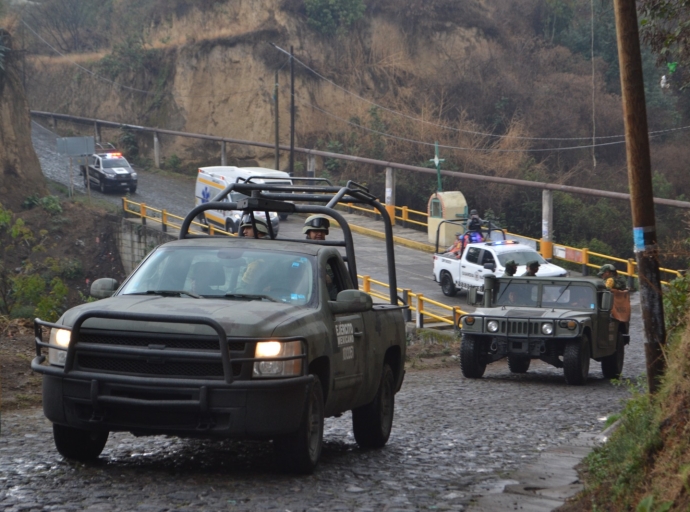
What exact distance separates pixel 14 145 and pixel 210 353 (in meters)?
43.2

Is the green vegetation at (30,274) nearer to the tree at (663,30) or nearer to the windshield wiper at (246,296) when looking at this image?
the windshield wiper at (246,296)

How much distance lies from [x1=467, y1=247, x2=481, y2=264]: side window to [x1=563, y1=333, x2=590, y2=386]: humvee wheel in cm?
1461

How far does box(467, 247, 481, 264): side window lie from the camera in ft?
100

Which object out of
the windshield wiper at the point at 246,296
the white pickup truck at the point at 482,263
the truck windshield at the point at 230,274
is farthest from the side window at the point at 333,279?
the white pickup truck at the point at 482,263

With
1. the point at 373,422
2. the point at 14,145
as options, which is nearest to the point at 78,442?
the point at 373,422

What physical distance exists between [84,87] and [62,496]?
67047mm

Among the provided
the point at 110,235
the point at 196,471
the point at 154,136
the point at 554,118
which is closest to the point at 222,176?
the point at 110,235

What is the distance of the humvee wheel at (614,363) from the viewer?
17172 mm

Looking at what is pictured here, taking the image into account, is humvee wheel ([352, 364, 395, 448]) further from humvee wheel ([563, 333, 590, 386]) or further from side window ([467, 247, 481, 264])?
side window ([467, 247, 481, 264])

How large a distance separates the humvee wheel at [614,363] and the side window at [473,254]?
512 inches

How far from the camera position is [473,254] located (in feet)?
101

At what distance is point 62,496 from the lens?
6508mm

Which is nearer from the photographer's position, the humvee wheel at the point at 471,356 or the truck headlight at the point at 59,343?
the truck headlight at the point at 59,343

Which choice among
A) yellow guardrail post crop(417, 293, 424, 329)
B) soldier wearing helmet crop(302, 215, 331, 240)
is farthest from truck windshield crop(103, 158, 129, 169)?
soldier wearing helmet crop(302, 215, 331, 240)
